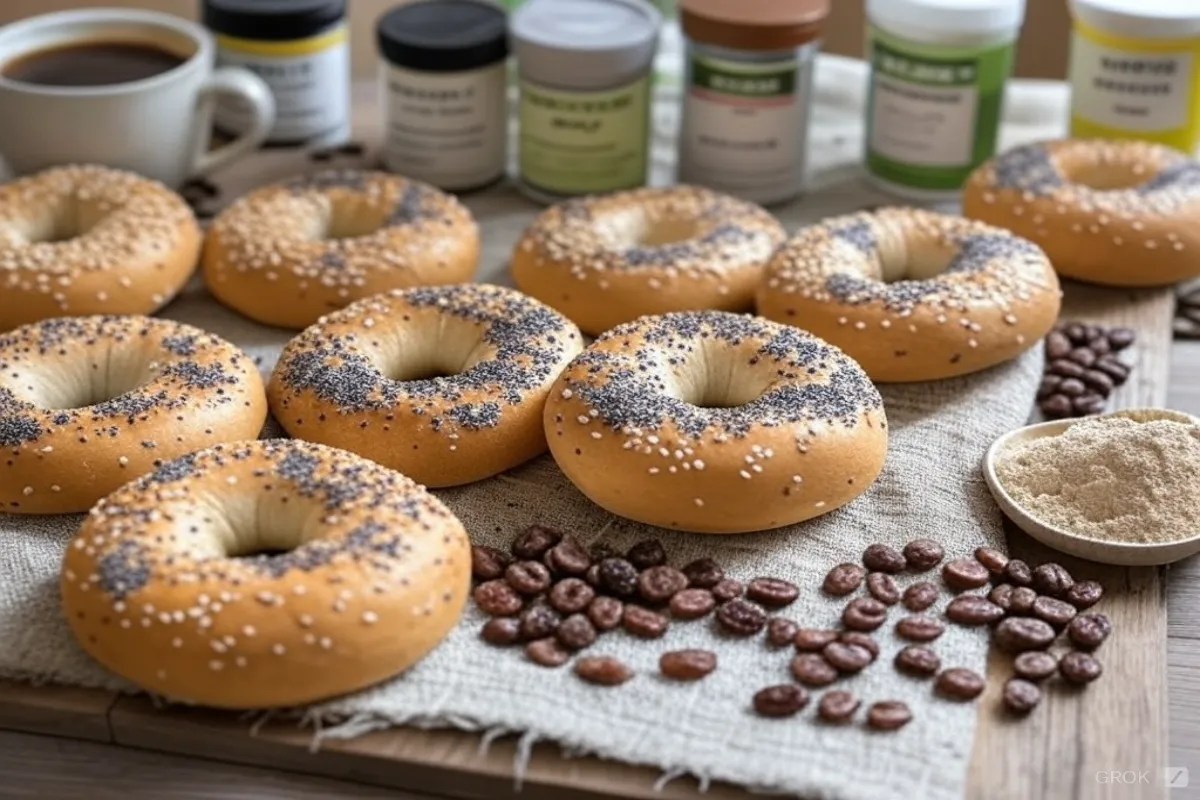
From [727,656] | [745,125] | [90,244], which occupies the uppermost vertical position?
[745,125]

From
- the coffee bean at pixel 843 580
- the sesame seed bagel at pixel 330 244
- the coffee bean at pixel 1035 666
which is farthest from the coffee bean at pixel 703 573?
the sesame seed bagel at pixel 330 244

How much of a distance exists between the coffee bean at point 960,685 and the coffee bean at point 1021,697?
0.08 ft

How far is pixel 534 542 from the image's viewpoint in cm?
171

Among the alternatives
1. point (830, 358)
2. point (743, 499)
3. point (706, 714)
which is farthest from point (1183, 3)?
point (706, 714)

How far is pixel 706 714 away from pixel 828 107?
1.66 m

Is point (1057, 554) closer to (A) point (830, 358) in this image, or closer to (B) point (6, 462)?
(A) point (830, 358)

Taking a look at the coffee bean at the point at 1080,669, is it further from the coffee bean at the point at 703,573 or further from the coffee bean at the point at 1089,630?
the coffee bean at the point at 703,573

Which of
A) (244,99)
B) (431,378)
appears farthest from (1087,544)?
(244,99)

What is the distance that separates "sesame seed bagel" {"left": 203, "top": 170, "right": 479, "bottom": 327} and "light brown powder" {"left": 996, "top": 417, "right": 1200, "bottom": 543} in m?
0.88

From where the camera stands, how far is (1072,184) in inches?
91.4

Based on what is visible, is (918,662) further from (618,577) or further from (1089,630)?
(618,577)

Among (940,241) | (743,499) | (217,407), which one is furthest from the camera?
(940,241)

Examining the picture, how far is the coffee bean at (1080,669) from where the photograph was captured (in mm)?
1526

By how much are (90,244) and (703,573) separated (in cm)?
105
